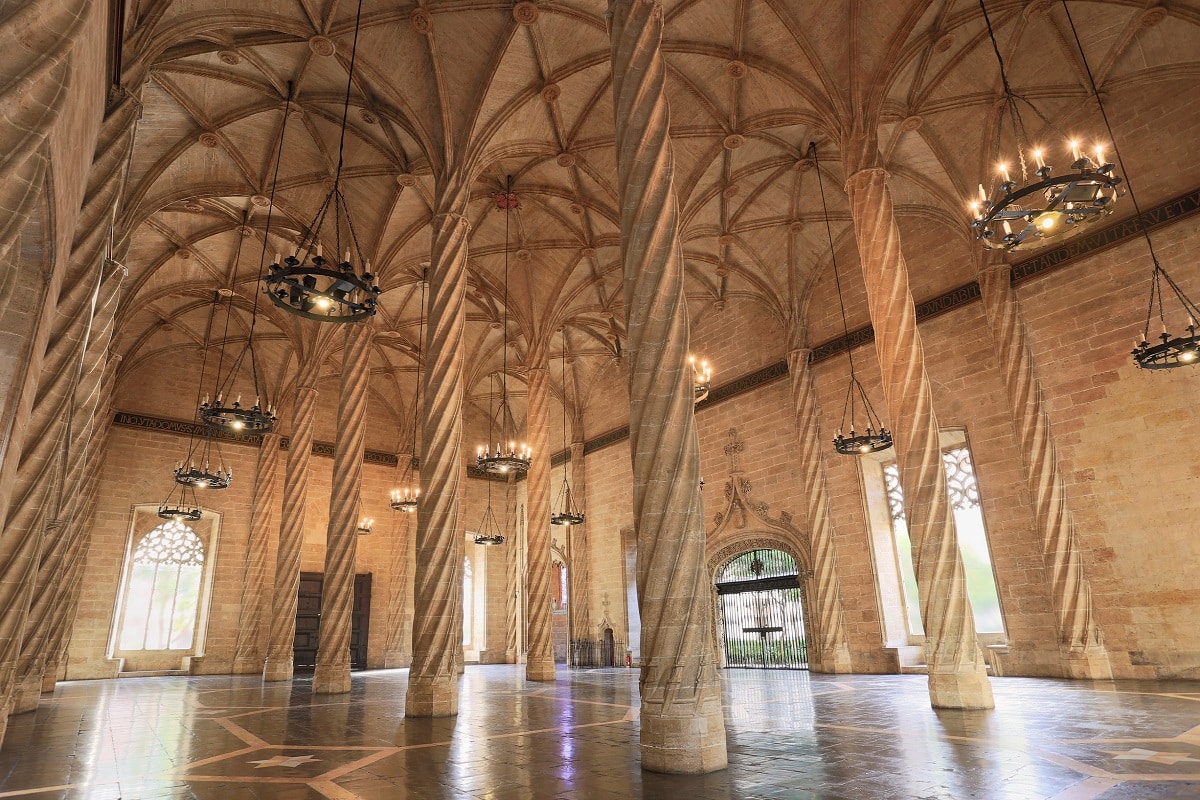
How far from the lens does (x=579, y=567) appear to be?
22.8 meters

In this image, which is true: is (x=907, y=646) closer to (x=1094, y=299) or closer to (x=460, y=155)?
(x=1094, y=299)

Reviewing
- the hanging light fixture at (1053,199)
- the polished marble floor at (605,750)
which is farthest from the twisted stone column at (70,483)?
the hanging light fixture at (1053,199)

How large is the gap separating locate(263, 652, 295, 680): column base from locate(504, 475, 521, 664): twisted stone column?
1088 cm

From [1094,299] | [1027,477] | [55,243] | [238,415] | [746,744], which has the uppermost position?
[1094,299]

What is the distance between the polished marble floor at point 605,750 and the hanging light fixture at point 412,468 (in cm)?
695

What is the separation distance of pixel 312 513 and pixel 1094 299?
22.4 metres

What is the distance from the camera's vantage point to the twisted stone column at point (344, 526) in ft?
41.8

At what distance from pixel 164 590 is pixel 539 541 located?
12006mm

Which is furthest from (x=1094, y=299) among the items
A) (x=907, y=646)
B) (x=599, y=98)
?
(x=599, y=98)

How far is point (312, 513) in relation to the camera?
22.8 m

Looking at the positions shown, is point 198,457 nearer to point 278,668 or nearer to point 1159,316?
point 278,668

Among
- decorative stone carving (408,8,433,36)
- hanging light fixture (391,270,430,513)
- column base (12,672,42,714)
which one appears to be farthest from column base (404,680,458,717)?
decorative stone carving (408,8,433,36)

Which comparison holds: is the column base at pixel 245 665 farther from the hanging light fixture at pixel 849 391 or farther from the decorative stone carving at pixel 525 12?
the decorative stone carving at pixel 525 12

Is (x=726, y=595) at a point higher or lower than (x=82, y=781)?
higher
